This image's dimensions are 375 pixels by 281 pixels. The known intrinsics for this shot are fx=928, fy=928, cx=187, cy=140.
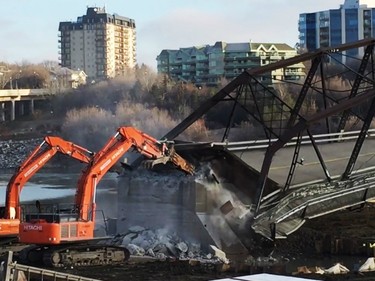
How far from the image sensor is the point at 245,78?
3997 cm

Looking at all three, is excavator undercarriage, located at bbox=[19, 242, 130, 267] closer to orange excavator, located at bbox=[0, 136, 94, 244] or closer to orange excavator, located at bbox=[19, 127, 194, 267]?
orange excavator, located at bbox=[19, 127, 194, 267]

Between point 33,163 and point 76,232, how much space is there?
5.06m

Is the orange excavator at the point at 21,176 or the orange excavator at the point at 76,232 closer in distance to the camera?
the orange excavator at the point at 76,232

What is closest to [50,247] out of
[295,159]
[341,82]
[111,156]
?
[111,156]

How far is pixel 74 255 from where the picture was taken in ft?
105

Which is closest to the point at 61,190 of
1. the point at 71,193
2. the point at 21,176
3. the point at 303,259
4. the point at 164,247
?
the point at 71,193

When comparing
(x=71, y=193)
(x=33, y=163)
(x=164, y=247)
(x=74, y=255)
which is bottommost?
(x=71, y=193)

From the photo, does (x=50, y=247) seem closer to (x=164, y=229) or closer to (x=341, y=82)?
(x=164, y=229)

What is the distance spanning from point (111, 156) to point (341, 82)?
277 feet

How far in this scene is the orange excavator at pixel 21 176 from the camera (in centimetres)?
3509

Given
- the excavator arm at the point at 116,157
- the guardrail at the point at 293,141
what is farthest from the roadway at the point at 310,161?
the excavator arm at the point at 116,157

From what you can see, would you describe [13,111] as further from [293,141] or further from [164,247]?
[164,247]

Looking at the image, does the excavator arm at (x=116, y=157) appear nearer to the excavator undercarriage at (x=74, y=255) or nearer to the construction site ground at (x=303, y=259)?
the excavator undercarriage at (x=74, y=255)

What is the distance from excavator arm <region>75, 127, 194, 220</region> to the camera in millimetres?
32844
